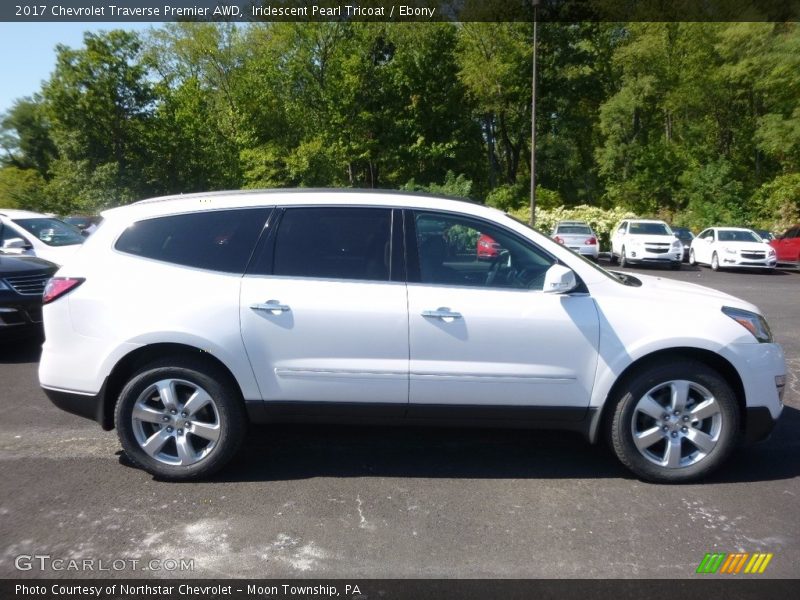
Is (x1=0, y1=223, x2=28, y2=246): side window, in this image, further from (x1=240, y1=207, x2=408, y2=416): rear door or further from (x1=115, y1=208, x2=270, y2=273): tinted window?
(x1=240, y1=207, x2=408, y2=416): rear door

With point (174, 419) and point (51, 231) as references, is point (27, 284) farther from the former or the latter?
point (174, 419)

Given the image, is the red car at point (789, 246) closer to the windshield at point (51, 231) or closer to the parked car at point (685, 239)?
the parked car at point (685, 239)

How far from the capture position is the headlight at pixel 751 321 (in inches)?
175

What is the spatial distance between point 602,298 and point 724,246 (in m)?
20.7

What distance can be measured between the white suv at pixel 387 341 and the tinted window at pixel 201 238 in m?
0.01

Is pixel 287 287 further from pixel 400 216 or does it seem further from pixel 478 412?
pixel 478 412

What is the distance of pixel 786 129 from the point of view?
109ft

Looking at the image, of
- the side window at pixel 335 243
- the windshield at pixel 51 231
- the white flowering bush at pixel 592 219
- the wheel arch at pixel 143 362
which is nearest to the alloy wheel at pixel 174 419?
the wheel arch at pixel 143 362

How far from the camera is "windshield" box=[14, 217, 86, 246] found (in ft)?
36.9

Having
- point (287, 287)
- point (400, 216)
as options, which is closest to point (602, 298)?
point (400, 216)

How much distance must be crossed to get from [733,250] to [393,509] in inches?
845

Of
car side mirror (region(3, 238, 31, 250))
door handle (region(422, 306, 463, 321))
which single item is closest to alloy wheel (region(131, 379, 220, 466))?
door handle (region(422, 306, 463, 321))

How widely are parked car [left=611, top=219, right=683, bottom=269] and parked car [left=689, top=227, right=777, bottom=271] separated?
0.95 metres

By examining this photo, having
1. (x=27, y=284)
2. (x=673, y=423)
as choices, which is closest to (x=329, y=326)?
(x=673, y=423)
